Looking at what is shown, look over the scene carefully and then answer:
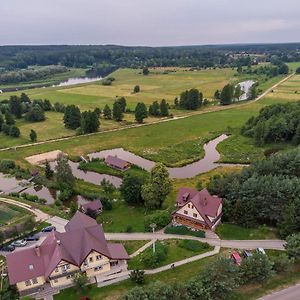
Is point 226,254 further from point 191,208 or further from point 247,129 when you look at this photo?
point 247,129

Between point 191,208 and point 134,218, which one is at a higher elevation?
point 191,208

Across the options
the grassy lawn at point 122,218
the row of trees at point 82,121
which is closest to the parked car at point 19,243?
the grassy lawn at point 122,218

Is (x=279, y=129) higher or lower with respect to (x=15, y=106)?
higher

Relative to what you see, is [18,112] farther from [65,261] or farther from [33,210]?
[65,261]

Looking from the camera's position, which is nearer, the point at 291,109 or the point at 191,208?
the point at 191,208

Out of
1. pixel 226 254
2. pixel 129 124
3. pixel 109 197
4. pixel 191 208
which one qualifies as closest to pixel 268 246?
pixel 226 254

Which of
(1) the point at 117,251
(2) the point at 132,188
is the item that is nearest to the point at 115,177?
(2) the point at 132,188

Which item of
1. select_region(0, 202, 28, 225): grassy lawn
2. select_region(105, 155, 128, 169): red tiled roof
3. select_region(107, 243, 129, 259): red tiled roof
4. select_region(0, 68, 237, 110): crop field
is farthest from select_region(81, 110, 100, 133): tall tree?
select_region(107, 243, 129, 259): red tiled roof
